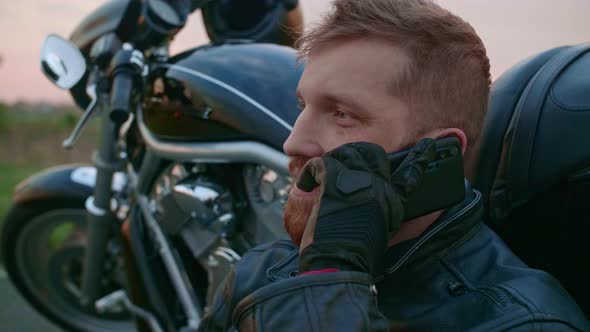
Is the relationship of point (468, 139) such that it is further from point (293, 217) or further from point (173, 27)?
point (173, 27)

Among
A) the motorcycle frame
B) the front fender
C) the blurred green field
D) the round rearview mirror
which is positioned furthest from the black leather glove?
the blurred green field

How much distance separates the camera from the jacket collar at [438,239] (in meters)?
0.99

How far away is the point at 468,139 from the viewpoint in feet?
3.55

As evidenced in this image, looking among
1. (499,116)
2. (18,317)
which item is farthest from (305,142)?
(18,317)

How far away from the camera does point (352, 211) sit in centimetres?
84

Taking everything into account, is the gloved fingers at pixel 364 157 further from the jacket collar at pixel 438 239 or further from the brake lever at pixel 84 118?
the brake lever at pixel 84 118

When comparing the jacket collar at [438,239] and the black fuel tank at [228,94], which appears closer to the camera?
the jacket collar at [438,239]

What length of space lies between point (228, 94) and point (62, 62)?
25.1 inches

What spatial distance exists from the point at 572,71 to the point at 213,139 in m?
0.90

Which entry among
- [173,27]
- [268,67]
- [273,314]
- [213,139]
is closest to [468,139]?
[273,314]

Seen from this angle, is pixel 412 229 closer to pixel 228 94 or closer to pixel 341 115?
pixel 341 115

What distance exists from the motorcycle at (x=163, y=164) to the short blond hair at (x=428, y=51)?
0.46 meters

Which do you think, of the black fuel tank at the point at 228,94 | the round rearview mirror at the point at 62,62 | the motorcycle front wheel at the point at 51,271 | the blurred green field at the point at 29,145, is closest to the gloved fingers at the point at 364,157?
the black fuel tank at the point at 228,94

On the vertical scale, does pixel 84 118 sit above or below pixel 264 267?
below
